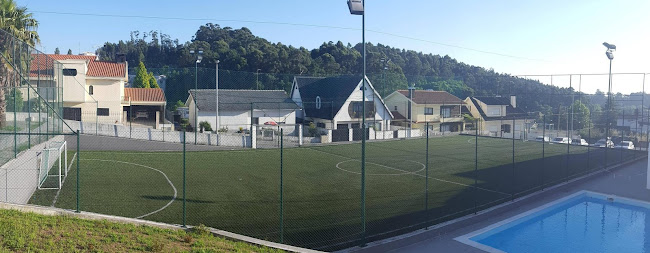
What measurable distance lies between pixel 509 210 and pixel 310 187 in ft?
20.2

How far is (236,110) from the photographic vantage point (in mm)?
35719

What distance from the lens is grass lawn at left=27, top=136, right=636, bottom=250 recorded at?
1099cm

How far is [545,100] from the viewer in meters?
40.7

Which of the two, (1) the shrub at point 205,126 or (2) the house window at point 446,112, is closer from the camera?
(1) the shrub at point 205,126

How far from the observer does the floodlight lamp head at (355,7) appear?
1048 centimetres

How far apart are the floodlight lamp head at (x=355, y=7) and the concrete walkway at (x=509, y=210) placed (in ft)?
16.8

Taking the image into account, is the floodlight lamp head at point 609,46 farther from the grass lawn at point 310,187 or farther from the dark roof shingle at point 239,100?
→ the dark roof shingle at point 239,100

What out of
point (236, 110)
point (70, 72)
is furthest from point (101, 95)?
point (236, 110)

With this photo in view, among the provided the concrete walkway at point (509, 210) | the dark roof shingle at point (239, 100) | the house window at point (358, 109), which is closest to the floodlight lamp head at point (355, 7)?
the concrete walkway at point (509, 210)

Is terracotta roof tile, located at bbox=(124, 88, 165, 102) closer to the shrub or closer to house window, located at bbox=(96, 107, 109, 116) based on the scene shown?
house window, located at bbox=(96, 107, 109, 116)

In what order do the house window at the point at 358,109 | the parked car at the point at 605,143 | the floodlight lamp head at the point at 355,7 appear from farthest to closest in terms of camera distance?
the house window at the point at 358,109
the parked car at the point at 605,143
the floodlight lamp head at the point at 355,7

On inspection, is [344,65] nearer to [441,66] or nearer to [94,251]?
[441,66]

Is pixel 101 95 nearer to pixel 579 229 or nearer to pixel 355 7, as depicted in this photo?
pixel 355 7

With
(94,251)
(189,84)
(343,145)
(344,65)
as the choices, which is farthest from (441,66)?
(94,251)
